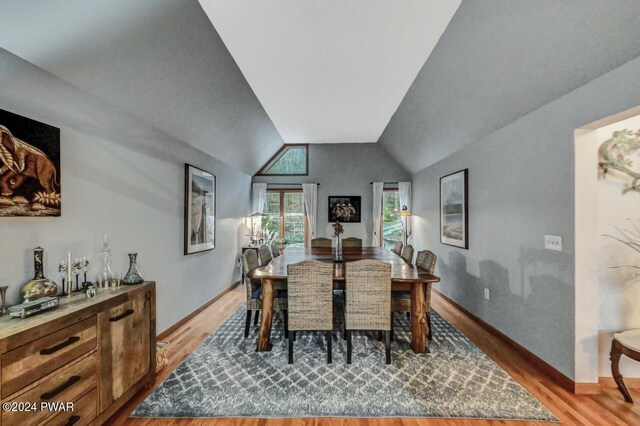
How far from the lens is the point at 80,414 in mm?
1512

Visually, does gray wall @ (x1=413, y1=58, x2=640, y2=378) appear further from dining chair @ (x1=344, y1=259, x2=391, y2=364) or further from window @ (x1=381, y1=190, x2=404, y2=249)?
window @ (x1=381, y1=190, x2=404, y2=249)

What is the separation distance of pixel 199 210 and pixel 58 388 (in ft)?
8.57

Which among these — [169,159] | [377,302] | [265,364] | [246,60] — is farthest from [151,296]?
[246,60]

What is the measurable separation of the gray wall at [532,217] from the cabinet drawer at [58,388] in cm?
350

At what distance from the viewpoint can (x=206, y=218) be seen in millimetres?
4016

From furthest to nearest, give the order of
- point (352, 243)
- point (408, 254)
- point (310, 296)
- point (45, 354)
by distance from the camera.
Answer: point (352, 243) → point (408, 254) → point (310, 296) → point (45, 354)

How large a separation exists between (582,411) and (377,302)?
1.61 m

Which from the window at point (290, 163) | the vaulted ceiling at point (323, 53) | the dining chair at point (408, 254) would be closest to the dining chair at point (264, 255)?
the vaulted ceiling at point (323, 53)

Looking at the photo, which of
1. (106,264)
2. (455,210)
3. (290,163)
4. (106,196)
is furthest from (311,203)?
(106,264)

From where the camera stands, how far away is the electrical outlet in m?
2.21

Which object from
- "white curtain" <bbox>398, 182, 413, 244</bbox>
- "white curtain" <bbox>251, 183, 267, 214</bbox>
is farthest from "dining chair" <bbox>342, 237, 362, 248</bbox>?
"white curtain" <bbox>251, 183, 267, 214</bbox>

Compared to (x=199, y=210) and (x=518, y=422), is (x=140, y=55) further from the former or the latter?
(x=518, y=422)

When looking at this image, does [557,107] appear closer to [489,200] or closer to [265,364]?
[489,200]

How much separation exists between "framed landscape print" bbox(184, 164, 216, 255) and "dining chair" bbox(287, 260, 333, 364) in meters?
1.83
